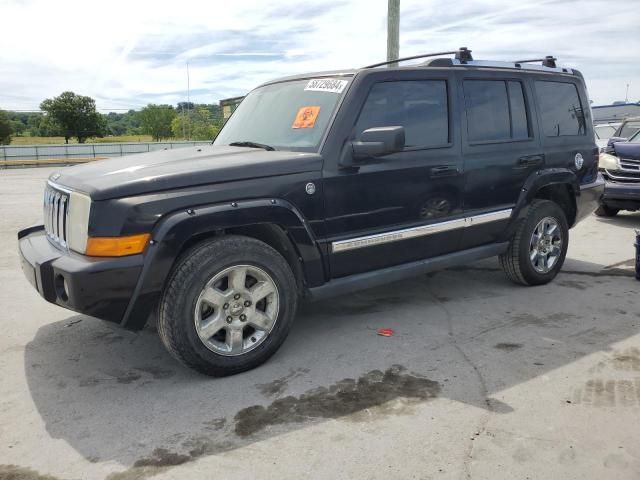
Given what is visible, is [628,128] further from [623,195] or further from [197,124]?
[197,124]

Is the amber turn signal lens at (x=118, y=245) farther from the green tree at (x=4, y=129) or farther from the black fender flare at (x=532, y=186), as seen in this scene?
the green tree at (x=4, y=129)

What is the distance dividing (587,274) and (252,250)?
3972 mm

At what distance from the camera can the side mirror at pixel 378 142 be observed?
3.67m

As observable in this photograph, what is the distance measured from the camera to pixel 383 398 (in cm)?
326

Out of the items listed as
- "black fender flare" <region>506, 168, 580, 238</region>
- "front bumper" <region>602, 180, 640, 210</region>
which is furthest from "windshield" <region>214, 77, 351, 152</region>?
"front bumper" <region>602, 180, 640, 210</region>

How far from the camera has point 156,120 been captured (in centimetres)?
12012

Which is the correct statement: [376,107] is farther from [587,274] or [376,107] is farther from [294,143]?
[587,274]

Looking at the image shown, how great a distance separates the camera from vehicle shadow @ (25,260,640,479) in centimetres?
299

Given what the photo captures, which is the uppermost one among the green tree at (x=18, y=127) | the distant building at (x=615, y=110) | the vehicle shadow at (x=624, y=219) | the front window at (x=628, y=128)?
the green tree at (x=18, y=127)

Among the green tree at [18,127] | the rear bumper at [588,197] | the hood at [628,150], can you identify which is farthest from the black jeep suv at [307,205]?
the green tree at [18,127]

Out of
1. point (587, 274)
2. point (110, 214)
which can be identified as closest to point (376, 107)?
point (110, 214)

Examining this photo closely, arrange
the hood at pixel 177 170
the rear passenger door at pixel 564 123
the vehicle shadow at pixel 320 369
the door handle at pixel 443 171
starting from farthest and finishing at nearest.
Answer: the rear passenger door at pixel 564 123, the door handle at pixel 443 171, the hood at pixel 177 170, the vehicle shadow at pixel 320 369

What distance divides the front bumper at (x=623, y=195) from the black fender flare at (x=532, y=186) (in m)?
3.86

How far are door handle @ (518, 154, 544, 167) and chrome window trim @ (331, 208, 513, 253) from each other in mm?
419
